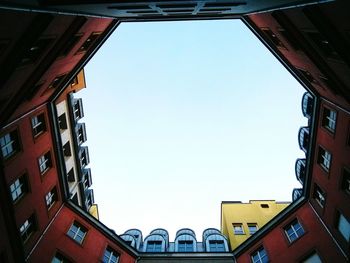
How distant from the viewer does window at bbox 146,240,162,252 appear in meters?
34.7

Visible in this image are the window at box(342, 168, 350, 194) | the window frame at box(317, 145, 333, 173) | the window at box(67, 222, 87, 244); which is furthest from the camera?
the window at box(67, 222, 87, 244)

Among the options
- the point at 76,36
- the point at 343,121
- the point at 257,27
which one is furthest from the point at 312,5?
the point at 76,36

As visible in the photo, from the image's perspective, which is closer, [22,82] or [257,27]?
[22,82]

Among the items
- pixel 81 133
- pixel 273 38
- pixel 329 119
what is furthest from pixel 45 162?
pixel 329 119

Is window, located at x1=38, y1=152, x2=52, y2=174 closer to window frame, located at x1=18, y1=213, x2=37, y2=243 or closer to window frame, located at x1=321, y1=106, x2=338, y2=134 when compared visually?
window frame, located at x1=18, y1=213, x2=37, y2=243

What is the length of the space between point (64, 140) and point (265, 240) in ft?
71.0

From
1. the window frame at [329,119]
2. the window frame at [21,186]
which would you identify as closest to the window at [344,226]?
the window frame at [329,119]

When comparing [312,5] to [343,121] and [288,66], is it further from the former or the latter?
[288,66]

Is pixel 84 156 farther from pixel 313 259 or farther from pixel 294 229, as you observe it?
pixel 313 259

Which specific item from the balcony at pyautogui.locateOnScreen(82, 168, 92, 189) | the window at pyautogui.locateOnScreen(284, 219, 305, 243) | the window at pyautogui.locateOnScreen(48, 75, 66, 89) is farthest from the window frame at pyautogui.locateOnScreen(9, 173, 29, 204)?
the window at pyautogui.locateOnScreen(284, 219, 305, 243)

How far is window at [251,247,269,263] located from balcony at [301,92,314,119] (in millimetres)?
13339

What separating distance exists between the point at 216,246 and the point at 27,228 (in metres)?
20.8

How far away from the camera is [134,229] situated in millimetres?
40594

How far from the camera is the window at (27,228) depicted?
21.7m
